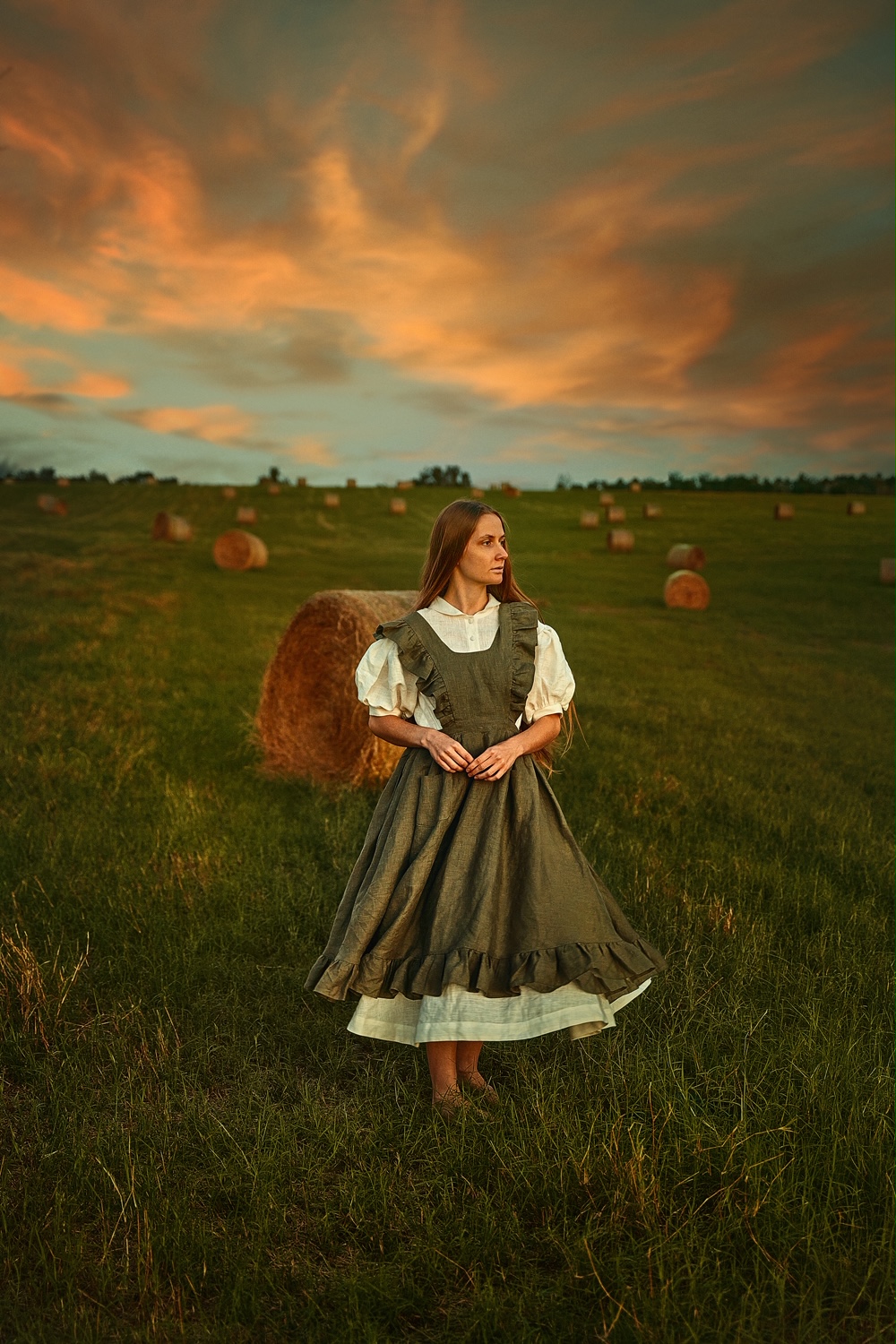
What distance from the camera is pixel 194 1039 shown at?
13.3 feet

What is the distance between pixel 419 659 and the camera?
12.3ft

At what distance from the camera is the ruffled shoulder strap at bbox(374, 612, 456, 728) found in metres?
3.72

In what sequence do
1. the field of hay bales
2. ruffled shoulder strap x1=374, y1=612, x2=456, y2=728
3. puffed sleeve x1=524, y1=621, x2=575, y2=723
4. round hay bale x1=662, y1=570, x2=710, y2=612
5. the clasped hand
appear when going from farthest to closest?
round hay bale x1=662, y1=570, x2=710, y2=612 < puffed sleeve x1=524, y1=621, x2=575, y2=723 < ruffled shoulder strap x1=374, y1=612, x2=456, y2=728 < the clasped hand < the field of hay bales

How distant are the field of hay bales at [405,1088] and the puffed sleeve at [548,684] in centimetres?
128

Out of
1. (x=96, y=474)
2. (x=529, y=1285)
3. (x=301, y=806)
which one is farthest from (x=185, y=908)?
(x=96, y=474)

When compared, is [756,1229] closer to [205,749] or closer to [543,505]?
[205,749]

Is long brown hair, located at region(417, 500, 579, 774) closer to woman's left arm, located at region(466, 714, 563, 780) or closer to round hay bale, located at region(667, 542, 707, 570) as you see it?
woman's left arm, located at region(466, 714, 563, 780)

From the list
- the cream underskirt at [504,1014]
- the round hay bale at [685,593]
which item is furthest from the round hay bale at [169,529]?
the cream underskirt at [504,1014]

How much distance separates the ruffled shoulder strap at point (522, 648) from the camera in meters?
3.78

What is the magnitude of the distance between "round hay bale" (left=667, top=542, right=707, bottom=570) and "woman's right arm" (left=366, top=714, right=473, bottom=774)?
1077 inches

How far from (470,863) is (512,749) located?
0.41 m

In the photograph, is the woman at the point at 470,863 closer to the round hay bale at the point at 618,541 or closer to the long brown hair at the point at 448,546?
the long brown hair at the point at 448,546

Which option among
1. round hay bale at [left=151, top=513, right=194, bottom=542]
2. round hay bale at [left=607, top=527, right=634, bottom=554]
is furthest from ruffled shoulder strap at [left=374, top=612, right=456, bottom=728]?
round hay bale at [left=151, top=513, right=194, bottom=542]

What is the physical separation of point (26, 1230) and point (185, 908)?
2.33 metres
